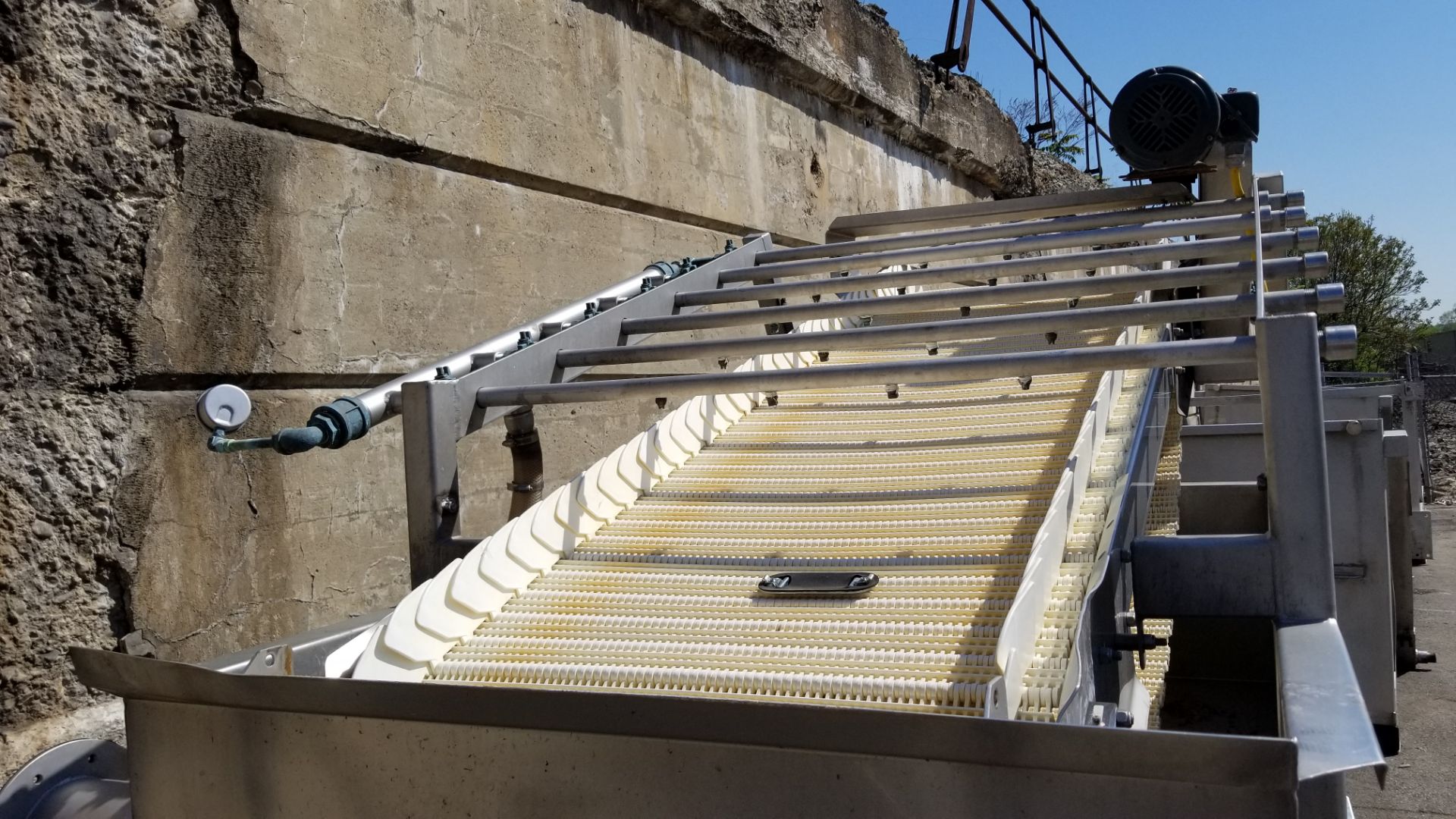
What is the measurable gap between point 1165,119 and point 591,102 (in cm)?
202

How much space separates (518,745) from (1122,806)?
68 cm

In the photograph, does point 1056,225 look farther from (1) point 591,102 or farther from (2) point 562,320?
(1) point 591,102

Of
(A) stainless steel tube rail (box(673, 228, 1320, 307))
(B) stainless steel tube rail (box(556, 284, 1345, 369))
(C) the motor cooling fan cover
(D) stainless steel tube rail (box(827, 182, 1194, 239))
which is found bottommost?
(B) stainless steel tube rail (box(556, 284, 1345, 369))

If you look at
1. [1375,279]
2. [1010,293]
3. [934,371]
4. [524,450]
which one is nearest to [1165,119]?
[1010,293]

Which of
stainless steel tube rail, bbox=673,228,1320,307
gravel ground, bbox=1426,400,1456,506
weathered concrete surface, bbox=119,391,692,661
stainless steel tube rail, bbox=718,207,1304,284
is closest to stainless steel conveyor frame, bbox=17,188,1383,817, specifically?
stainless steel tube rail, bbox=673,228,1320,307

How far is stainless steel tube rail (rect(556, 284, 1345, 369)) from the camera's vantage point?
2150mm

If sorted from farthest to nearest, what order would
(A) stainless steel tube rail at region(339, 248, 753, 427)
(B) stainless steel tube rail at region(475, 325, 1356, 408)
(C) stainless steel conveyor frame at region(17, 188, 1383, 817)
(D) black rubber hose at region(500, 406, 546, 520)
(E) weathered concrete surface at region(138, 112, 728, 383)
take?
(E) weathered concrete surface at region(138, 112, 728, 383), (D) black rubber hose at region(500, 406, 546, 520), (A) stainless steel tube rail at region(339, 248, 753, 427), (B) stainless steel tube rail at region(475, 325, 1356, 408), (C) stainless steel conveyor frame at region(17, 188, 1383, 817)

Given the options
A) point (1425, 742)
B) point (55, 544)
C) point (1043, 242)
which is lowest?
point (1425, 742)

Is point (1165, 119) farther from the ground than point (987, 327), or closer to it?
farther from the ground

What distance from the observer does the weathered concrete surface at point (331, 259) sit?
2.74 meters

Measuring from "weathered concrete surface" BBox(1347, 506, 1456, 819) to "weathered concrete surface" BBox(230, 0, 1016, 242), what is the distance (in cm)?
316

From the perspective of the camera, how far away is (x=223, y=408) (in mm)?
2088

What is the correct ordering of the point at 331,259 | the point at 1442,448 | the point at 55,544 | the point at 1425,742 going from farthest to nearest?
the point at 1442,448 → the point at 1425,742 → the point at 331,259 → the point at 55,544

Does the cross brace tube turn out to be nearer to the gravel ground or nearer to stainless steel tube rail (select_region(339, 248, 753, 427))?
stainless steel tube rail (select_region(339, 248, 753, 427))
